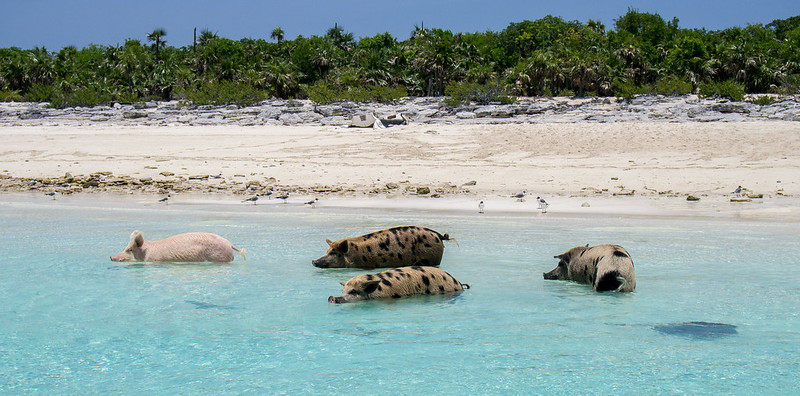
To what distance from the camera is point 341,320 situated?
614 centimetres

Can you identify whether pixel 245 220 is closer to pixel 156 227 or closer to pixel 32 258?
pixel 156 227

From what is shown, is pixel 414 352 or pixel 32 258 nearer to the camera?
pixel 414 352

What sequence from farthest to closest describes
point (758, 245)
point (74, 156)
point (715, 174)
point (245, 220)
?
point (74, 156)
point (715, 174)
point (245, 220)
point (758, 245)

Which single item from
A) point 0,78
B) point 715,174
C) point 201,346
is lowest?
point 201,346

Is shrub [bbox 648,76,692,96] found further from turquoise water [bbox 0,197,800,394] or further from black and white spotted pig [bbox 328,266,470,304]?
black and white spotted pig [bbox 328,266,470,304]

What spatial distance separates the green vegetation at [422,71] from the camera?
53219mm

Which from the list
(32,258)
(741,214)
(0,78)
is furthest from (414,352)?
(0,78)

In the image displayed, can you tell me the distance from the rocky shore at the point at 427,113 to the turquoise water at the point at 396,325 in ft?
86.5

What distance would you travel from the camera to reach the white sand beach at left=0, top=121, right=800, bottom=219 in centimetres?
1839

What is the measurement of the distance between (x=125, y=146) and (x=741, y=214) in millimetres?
21970

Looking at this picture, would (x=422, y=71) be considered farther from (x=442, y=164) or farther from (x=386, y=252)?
(x=386, y=252)

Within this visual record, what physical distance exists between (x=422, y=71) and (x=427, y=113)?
911 inches

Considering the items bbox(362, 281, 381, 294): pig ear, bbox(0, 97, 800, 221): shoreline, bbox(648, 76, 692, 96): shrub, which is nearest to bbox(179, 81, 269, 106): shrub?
bbox(0, 97, 800, 221): shoreline

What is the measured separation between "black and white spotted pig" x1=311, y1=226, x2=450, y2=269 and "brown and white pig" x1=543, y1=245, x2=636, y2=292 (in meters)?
1.35
